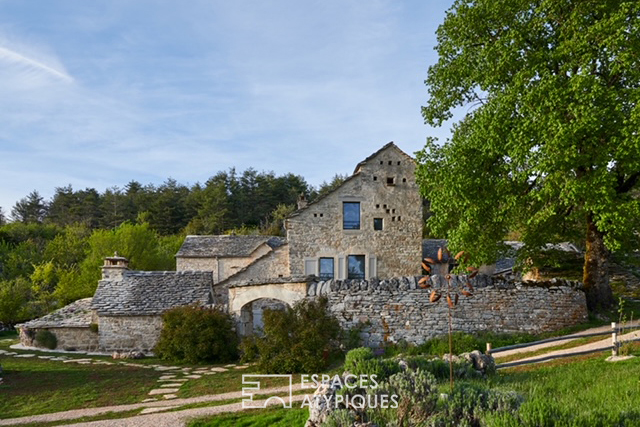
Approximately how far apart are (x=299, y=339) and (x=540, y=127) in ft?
29.5

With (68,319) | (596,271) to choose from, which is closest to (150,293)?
(68,319)

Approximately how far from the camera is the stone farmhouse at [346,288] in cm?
1491

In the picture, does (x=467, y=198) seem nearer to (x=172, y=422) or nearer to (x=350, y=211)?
(x=350, y=211)

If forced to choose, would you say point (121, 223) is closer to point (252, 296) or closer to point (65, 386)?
point (252, 296)

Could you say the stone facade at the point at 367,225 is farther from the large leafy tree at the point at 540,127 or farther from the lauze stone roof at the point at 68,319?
the lauze stone roof at the point at 68,319

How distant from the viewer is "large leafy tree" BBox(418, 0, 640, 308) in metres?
12.5

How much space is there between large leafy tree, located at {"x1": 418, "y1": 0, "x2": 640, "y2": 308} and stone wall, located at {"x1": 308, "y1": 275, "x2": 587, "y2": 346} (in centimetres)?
141

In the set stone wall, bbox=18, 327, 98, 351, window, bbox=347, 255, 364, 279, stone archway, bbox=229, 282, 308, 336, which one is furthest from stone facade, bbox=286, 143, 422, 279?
stone wall, bbox=18, 327, 98, 351

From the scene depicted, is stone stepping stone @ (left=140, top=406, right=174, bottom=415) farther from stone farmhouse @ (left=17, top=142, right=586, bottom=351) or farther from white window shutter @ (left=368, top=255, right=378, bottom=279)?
white window shutter @ (left=368, top=255, right=378, bottom=279)

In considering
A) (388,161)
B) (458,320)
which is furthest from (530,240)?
(388,161)

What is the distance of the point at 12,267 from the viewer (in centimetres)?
3706

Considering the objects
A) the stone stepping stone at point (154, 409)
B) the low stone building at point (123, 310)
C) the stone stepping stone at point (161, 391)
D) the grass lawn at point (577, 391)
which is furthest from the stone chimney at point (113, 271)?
the grass lawn at point (577, 391)

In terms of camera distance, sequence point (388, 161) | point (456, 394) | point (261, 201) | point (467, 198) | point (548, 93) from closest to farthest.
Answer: point (456, 394)
point (548, 93)
point (467, 198)
point (388, 161)
point (261, 201)

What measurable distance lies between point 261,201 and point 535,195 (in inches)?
1966
